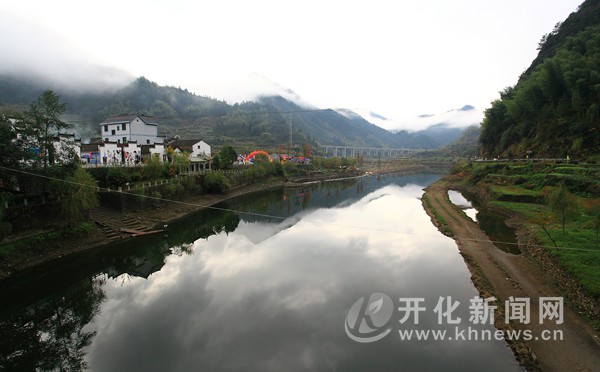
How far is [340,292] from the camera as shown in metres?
15.9

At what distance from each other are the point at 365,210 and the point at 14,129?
116 feet

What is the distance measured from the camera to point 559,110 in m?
45.4

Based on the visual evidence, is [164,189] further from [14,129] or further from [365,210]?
[365,210]

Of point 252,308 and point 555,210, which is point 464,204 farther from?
point 252,308

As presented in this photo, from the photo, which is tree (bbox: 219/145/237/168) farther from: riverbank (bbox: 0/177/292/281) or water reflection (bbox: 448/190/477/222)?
water reflection (bbox: 448/190/477/222)

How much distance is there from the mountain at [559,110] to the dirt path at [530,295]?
28.5 metres

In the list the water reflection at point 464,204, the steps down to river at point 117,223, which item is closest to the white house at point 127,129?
the steps down to river at point 117,223

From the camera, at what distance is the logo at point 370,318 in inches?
485

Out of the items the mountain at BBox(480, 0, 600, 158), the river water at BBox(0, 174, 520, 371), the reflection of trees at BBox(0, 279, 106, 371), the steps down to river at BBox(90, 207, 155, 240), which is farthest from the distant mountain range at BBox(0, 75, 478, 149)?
the reflection of trees at BBox(0, 279, 106, 371)

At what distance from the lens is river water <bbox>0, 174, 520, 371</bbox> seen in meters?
11.1

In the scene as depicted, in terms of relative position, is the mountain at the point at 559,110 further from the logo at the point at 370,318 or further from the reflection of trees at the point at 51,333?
the reflection of trees at the point at 51,333

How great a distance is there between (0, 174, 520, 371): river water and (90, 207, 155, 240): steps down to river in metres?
2.08

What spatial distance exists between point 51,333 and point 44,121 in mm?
16002

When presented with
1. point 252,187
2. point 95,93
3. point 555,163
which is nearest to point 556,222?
point 555,163
